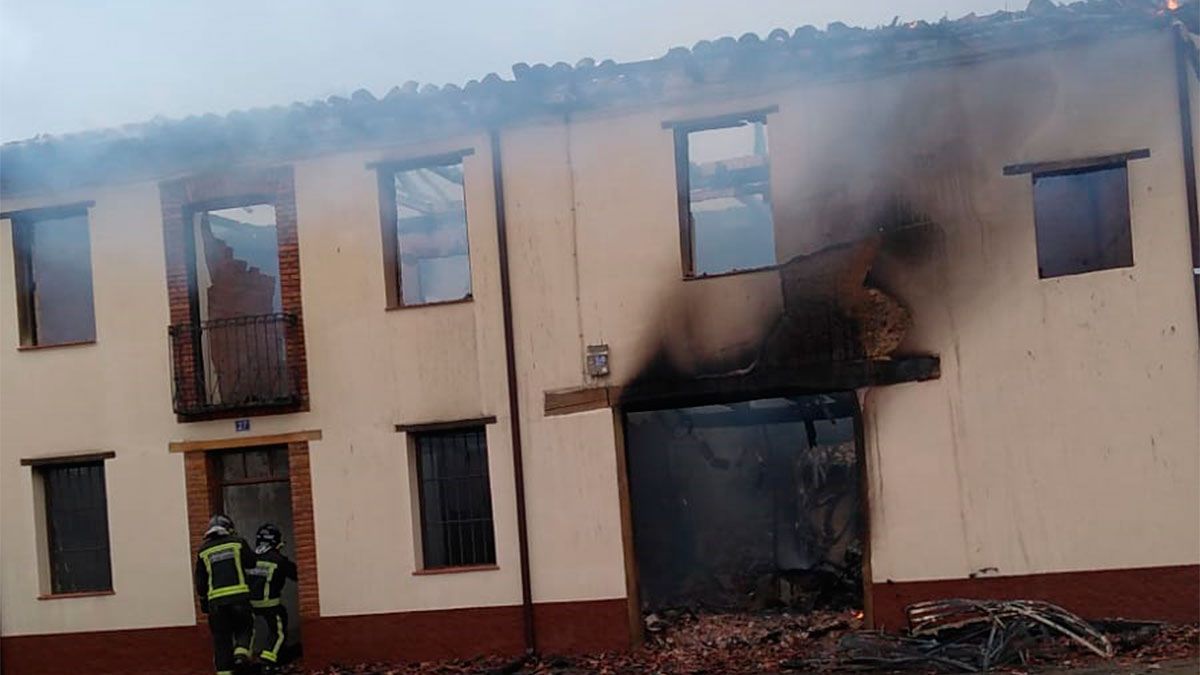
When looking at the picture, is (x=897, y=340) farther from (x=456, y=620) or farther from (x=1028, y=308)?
(x=456, y=620)

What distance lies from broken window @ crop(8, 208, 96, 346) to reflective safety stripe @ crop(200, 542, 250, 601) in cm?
300

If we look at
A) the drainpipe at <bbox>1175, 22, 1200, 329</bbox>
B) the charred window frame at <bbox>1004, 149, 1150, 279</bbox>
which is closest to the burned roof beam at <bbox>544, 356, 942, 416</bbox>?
the charred window frame at <bbox>1004, 149, 1150, 279</bbox>

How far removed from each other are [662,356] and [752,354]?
2.45ft

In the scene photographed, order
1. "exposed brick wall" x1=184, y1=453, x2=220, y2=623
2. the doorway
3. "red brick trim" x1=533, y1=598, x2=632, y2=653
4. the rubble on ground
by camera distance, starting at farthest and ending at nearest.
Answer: the doorway → "exposed brick wall" x1=184, y1=453, x2=220, y2=623 → "red brick trim" x1=533, y1=598, x2=632, y2=653 → the rubble on ground

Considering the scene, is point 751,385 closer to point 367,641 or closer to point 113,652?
point 367,641

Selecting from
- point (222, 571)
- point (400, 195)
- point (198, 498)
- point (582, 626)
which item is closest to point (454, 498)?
point (582, 626)

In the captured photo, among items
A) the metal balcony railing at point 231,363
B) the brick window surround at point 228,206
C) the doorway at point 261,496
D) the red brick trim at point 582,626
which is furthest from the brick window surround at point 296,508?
the red brick trim at point 582,626

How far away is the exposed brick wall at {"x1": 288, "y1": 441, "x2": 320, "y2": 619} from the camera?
40.1ft

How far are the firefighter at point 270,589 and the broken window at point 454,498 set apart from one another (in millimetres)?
1255

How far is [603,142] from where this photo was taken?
457 inches

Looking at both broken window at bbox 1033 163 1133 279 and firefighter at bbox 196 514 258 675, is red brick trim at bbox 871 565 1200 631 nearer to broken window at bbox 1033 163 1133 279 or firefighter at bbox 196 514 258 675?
broken window at bbox 1033 163 1133 279

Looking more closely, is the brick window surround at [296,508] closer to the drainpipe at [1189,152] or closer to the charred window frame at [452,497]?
the charred window frame at [452,497]

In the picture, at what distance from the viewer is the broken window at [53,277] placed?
42.8ft

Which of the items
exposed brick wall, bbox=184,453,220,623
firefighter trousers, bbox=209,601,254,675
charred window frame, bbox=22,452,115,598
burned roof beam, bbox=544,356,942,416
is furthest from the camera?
charred window frame, bbox=22,452,115,598
